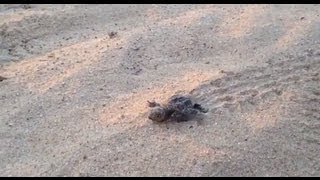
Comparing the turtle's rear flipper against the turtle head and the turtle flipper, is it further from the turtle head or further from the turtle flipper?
the turtle head

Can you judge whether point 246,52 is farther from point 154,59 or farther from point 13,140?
point 13,140

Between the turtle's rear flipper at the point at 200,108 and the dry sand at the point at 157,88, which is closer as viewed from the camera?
the dry sand at the point at 157,88

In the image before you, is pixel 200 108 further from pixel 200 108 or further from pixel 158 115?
pixel 158 115

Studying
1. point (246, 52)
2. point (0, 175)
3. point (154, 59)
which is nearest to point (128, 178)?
point (0, 175)

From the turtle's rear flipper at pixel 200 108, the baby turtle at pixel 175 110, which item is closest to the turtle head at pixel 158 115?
the baby turtle at pixel 175 110

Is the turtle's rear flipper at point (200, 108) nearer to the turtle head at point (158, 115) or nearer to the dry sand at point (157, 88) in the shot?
the dry sand at point (157, 88)

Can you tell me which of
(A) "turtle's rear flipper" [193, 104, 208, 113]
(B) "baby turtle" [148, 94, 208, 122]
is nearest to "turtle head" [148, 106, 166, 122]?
(B) "baby turtle" [148, 94, 208, 122]
